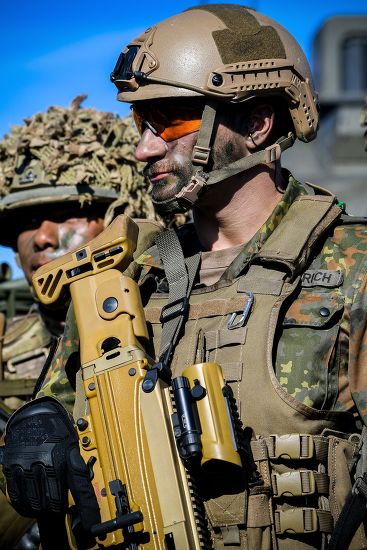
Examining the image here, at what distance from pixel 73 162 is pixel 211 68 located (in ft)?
9.06

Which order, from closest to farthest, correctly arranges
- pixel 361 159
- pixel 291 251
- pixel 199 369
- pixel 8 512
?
pixel 199 369 → pixel 291 251 → pixel 8 512 → pixel 361 159

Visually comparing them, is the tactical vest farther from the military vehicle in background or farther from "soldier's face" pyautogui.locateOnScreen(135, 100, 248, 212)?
the military vehicle in background

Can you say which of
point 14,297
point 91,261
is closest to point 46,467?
point 91,261

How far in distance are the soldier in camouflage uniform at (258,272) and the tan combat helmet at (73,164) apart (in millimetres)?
2193

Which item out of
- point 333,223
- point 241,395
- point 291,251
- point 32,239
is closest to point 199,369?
point 241,395

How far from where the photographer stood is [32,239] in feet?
23.2

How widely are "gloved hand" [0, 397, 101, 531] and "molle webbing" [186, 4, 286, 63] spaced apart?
170cm

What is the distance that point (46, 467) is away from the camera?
4004mm

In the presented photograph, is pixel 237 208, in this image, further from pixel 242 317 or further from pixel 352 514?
pixel 352 514

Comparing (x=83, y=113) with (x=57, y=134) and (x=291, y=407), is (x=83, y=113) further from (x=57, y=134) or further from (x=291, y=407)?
(x=291, y=407)

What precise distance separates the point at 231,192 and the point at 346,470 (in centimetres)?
136

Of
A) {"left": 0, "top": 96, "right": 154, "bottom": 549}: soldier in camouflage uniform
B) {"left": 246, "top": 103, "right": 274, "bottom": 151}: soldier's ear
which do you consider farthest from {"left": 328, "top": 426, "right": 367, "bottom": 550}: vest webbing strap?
{"left": 0, "top": 96, "right": 154, "bottom": 549}: soldier in camouflage uniform

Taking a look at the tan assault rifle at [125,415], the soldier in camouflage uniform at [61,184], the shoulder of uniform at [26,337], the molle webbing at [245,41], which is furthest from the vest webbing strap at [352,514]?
the shoulder of uniform at [26,337]

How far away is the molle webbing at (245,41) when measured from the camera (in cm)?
443
